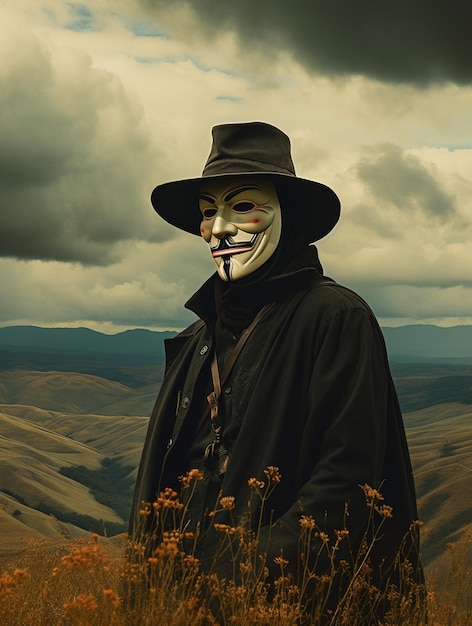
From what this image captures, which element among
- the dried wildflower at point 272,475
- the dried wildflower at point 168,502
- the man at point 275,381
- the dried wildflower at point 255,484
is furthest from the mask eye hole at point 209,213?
the dried wildflower at point 168,502

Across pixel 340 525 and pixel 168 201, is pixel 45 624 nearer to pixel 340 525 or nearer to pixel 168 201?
pixel 340 525

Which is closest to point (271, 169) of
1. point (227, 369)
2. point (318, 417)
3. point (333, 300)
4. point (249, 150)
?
point (249, 150)

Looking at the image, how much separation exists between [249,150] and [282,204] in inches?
18.1

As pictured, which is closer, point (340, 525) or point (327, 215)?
point (340, 525)

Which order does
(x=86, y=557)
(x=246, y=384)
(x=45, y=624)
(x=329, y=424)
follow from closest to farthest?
(x=86, y=557) → (x=45, y=624) → (x=329, y=424) → (x=246, y=384)

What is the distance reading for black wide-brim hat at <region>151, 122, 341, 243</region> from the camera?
587cm

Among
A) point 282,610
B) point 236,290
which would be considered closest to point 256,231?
point 236,290

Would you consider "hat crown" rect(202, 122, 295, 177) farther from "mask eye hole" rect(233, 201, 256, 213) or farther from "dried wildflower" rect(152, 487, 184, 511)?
"dried wildflower" rect(152, 487, 184, 511)

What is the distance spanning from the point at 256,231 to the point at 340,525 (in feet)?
6.89

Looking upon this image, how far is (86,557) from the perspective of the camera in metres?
3.85

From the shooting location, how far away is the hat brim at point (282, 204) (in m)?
5.98

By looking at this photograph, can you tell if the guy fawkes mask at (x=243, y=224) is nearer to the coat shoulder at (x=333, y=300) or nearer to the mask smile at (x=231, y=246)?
the mask smile at (x=231, y=246)

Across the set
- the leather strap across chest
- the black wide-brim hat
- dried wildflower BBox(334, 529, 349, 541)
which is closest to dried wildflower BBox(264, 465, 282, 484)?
dried wildflower BBox(334, 529, 349, 541)

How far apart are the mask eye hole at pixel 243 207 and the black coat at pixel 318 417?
62 centimetres
